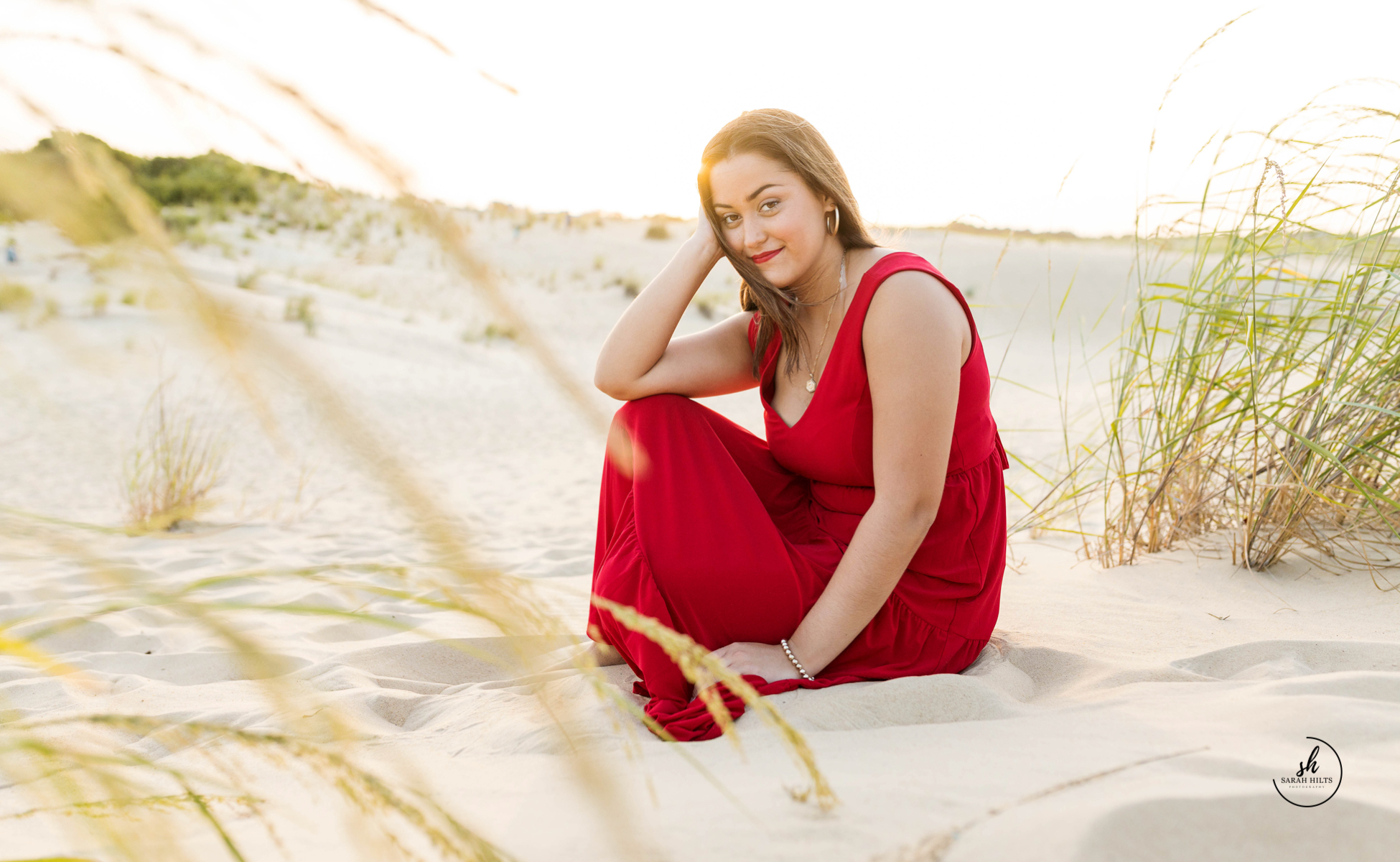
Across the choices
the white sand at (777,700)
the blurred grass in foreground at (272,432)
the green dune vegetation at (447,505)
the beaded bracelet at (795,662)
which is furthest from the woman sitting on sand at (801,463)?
the blurred grass in foreground at (272,432)

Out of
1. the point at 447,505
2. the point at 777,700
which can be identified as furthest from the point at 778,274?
the point at 447,505

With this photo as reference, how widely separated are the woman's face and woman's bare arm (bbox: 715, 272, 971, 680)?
435 millimetres

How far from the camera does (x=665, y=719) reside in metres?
1.75

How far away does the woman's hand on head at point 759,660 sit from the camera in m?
1.90

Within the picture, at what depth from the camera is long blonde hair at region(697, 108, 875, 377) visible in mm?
2248

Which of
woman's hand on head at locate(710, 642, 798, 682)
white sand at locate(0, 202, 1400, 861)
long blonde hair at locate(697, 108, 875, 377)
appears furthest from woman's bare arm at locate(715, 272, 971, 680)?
long blonde hair at locate(697, 108, 875, 377)

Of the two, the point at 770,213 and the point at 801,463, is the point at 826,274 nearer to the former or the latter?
the point at 770,213

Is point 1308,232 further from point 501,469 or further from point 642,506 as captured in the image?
point 501,469

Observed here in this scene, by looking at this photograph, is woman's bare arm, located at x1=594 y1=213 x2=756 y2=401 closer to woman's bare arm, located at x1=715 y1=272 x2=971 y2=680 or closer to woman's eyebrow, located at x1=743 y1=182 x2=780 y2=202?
woman's eyebrow, located at x1=743 y1=182 x2=780 y2=202

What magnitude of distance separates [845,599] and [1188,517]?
Result: 1.62 metres

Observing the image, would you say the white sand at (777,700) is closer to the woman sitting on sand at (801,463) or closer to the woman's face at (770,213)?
the woman sitting on sand at (801,463)

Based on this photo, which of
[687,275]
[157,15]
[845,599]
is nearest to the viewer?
[157,15]

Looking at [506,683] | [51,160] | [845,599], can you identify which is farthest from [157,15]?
[506,683]

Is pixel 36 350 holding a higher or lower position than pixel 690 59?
lower
